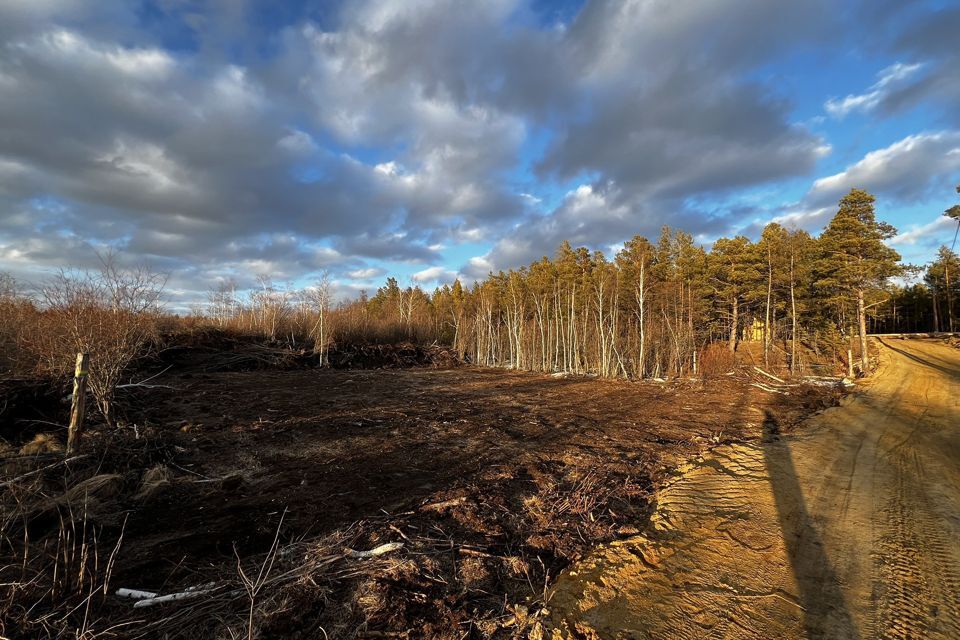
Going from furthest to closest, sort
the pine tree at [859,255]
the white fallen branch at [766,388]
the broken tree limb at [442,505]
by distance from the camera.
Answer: the pine tree at [859,255] < the white fallen branch at [766,388] < the broken tree limb at [442,505]

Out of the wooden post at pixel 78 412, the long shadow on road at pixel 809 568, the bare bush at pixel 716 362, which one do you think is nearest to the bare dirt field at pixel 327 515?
the wooden post at pixel 78 412

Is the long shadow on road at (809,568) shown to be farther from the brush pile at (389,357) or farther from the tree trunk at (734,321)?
the brush pile at (389,357)

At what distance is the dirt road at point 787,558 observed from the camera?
9.18ft

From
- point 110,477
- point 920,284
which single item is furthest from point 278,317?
point 920,284

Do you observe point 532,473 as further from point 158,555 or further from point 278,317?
point 278,317

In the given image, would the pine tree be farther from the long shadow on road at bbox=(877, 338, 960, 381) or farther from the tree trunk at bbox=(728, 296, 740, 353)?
the tree trunk at bbox=(728, 296, 740, 353)

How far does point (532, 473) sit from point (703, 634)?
131 inches

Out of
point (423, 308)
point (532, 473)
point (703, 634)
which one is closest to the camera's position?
point (703, 634)

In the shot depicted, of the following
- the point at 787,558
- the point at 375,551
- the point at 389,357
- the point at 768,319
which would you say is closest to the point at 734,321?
the point at 768,319

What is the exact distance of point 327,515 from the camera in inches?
171

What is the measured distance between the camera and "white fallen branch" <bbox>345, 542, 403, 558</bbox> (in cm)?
342

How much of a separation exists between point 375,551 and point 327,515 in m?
1.18

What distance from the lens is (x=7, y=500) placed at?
403 cm

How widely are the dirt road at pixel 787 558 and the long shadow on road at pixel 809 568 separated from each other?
0.01 meters
